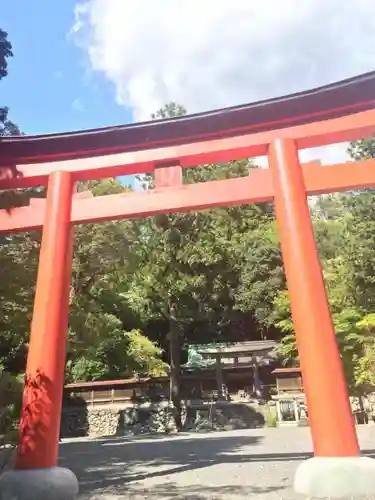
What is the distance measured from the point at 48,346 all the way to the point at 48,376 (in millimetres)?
335

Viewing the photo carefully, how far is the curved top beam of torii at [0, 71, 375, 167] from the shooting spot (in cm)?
591

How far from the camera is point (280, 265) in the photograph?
2597 centimetres

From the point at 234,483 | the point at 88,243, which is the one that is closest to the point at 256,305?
the point at 88,243

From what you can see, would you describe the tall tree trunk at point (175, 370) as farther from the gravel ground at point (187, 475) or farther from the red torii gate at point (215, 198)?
the red torii gate at point (215, 198)

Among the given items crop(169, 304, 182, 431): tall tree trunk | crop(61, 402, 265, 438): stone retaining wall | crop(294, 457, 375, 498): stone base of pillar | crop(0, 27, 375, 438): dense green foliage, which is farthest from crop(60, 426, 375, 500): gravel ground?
crop(61, 402, 265, 438): stone retaining wall

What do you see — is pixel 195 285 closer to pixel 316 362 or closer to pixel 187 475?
pixel 187 475

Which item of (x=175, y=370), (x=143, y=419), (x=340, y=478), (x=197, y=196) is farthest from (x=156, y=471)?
(x=143, y=419)

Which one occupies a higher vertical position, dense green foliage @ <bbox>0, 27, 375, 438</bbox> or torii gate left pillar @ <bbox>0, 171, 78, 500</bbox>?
dense green foliage @ <bbox>0, 27, 375, 438</bbox>

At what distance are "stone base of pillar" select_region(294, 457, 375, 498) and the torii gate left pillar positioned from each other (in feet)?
8.13

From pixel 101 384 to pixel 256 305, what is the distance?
8905 millimetres

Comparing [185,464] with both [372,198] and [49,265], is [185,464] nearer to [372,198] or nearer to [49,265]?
[49,265]

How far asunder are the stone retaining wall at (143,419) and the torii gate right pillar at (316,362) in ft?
55.1

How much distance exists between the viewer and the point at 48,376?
17.4 feet

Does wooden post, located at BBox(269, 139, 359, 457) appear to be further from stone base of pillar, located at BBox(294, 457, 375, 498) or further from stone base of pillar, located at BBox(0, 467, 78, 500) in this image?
stone base of pillar, located at BBox(0, 467, 78, 500)
